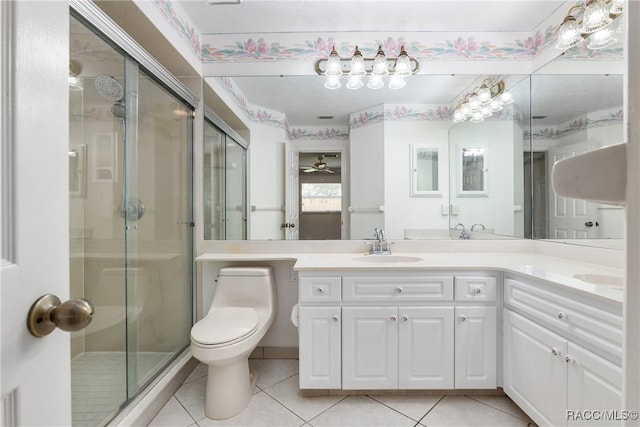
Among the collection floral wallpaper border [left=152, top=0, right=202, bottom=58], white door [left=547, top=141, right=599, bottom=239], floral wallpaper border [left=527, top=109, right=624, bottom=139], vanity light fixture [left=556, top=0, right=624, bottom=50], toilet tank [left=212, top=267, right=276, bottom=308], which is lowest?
toilet tank [left=212, top=267, right=276, bottom=308]

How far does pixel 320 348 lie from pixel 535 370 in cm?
106

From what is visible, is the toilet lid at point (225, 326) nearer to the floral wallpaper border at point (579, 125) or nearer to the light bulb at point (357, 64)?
the light bulb at point (357, 64)

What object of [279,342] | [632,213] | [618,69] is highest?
[618,69]

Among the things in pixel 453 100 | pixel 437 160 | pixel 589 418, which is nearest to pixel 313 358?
pixel 589 418

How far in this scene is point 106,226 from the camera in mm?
1456

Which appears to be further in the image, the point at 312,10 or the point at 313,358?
the point at 312,10

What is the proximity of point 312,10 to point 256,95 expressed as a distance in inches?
26.8

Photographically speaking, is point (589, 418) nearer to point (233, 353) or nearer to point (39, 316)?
point (233, 353)

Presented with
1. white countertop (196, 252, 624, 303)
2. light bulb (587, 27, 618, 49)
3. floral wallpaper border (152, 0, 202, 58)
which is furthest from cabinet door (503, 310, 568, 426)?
floral wallpaper border (152, 0, 202, 58)

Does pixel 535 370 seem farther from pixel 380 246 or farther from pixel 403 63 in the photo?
pixel 403 63

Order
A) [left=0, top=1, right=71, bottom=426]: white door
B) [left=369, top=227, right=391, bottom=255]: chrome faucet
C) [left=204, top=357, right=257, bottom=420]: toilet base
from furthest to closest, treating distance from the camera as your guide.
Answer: [left=369, top=227, right=391, bottom=255]: chrome faucet, [left=204, top=357, right=257, bottom=420]: toilet base, [left=0, top=1, right=71, bottom=426]: white door

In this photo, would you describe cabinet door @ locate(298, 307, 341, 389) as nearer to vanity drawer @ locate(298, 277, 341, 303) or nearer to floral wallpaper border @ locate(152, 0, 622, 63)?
vanity drawer @ locate(298, 277, 341, 303)

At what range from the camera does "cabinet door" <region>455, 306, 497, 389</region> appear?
5.30 ft

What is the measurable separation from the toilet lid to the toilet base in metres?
0.19
